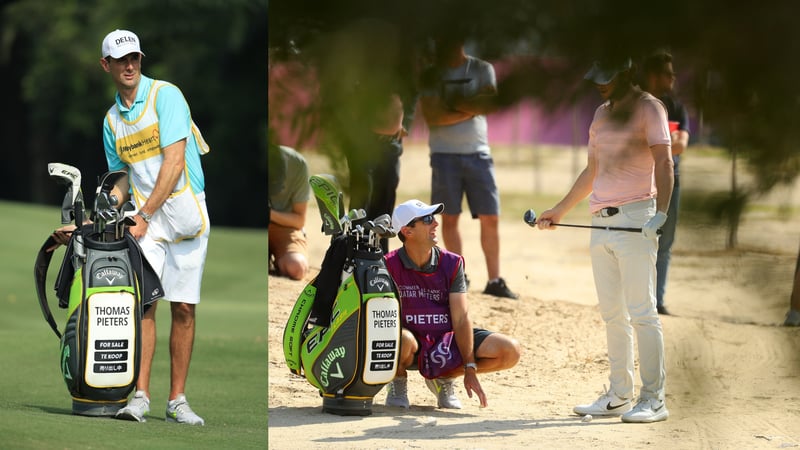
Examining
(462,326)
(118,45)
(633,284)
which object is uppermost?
(118,45)

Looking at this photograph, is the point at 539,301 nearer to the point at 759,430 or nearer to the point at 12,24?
the point at 759,430

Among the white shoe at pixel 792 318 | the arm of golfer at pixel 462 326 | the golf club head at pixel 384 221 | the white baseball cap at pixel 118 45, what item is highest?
the white baseball cap at pixel 118 45

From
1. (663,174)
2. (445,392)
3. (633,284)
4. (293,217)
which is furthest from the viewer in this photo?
(293,217)

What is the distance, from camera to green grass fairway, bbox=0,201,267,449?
5.12 metres

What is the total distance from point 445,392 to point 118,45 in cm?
215

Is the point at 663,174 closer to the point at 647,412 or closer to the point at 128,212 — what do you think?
the point at 647,412

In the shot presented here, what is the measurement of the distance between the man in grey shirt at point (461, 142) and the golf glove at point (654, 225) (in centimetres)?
69

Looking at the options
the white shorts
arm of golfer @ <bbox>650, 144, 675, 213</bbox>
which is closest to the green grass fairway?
the white shorts

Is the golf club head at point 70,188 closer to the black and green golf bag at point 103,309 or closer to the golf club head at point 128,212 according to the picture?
the black and green golf bag at point 103,309

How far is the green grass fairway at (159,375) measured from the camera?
5121mm

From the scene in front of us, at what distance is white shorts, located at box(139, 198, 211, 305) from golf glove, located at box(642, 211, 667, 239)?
185cm

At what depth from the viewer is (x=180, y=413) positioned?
18.2 feet

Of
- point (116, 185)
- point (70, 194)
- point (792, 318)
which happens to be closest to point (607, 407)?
point (116, 185)

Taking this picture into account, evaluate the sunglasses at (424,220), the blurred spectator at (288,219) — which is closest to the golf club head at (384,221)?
the sunglasses at (424,220)
